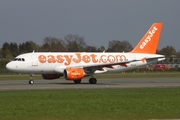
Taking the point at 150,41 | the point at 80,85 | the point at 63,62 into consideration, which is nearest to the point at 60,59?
the point at 63,62

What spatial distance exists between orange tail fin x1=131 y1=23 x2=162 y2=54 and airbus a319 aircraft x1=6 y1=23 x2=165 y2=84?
1.29m

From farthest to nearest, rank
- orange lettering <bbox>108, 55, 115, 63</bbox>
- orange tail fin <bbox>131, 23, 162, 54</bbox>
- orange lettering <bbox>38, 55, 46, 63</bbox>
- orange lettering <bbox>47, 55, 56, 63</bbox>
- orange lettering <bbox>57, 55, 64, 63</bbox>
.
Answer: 1. orange tail fin <bbox>131, 23, 162, 54</bbox>
2. orange lettering <bbox>108, 55, 115, 63</bbox>
3. orange lettering <bbox>57, 55, 64, 63</bbox>
4. orange lettering <bbox>47, 55, 56, 63</bbox>
5. orange lettering <bbox>38, 55, 46, 63</bbox>

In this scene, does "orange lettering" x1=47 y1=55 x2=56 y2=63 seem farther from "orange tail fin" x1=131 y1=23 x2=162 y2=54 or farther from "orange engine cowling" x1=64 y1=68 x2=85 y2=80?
"orange tail fin" x1=131 y1=23 x2=162 y2=54

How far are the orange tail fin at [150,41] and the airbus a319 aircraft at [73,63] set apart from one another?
1.29m

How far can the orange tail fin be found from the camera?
49125mm

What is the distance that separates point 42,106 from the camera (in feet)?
65.9

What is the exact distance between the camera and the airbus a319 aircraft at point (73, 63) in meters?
42.6

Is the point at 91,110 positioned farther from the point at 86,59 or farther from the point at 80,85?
the point at 86,59

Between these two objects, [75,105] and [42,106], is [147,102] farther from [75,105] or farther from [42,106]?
[42,106]

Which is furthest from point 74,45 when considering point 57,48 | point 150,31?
point 150,31

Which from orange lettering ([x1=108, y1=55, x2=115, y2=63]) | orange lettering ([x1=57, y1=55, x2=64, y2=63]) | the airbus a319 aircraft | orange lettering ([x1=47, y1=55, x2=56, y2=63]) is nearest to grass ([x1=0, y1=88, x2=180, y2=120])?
the airbus a319 aircraft

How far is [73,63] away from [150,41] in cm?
1020

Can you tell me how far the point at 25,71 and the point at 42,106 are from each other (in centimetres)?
2323

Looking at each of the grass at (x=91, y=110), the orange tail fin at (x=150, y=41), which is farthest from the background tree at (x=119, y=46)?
the grass at (x=91, y=110)
